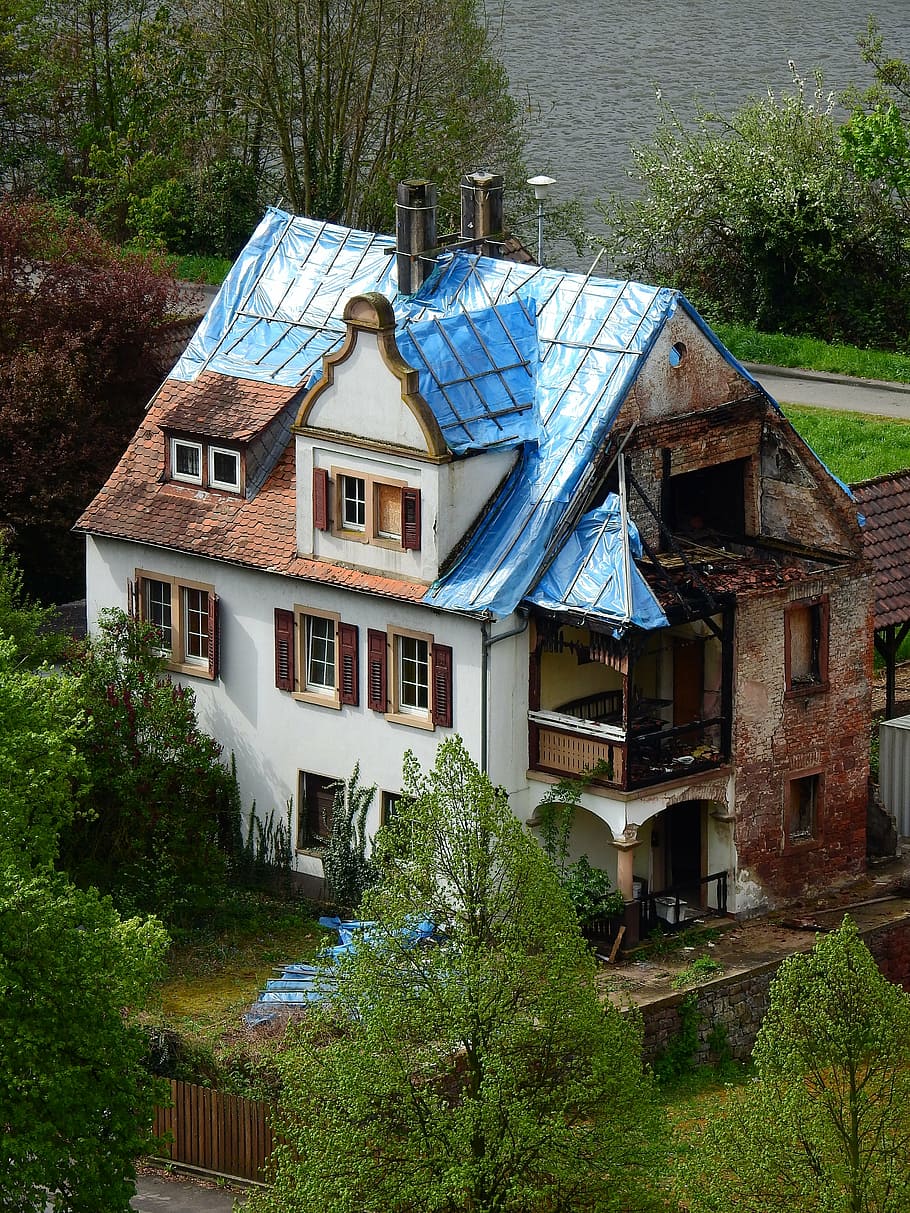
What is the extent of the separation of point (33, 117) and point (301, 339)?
4768cm

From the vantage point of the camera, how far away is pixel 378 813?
53500 millimetres

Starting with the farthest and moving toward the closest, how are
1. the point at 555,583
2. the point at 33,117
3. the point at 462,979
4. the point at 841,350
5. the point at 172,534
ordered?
1. the point at 33,117
2. the point at 841,350
3. the point at 172,534
4. the point at 555,583
5. the point at 462,979

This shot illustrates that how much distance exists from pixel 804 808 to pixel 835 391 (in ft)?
97.3

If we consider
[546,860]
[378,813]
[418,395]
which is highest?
[418,395]

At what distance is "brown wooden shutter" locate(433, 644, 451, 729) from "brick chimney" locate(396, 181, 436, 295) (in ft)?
24.2

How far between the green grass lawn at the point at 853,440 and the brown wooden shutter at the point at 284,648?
23.3 m

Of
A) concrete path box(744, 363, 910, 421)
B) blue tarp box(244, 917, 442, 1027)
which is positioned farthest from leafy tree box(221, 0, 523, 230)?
blue tarp box(244, 917, 442, 1027)

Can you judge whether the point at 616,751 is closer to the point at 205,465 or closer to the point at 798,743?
the point at 798,743

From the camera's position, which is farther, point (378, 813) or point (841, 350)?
point (841, 350)

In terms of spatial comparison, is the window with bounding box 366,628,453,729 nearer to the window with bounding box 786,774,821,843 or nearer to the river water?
the window with bounding box 786,774,821,843

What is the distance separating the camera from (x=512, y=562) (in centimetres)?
5131

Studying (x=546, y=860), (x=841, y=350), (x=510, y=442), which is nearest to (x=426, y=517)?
(x=510, y=442)

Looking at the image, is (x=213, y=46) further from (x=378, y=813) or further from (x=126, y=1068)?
(x=126, y=1068)

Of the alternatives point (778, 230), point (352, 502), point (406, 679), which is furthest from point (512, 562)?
point (778, 230)
